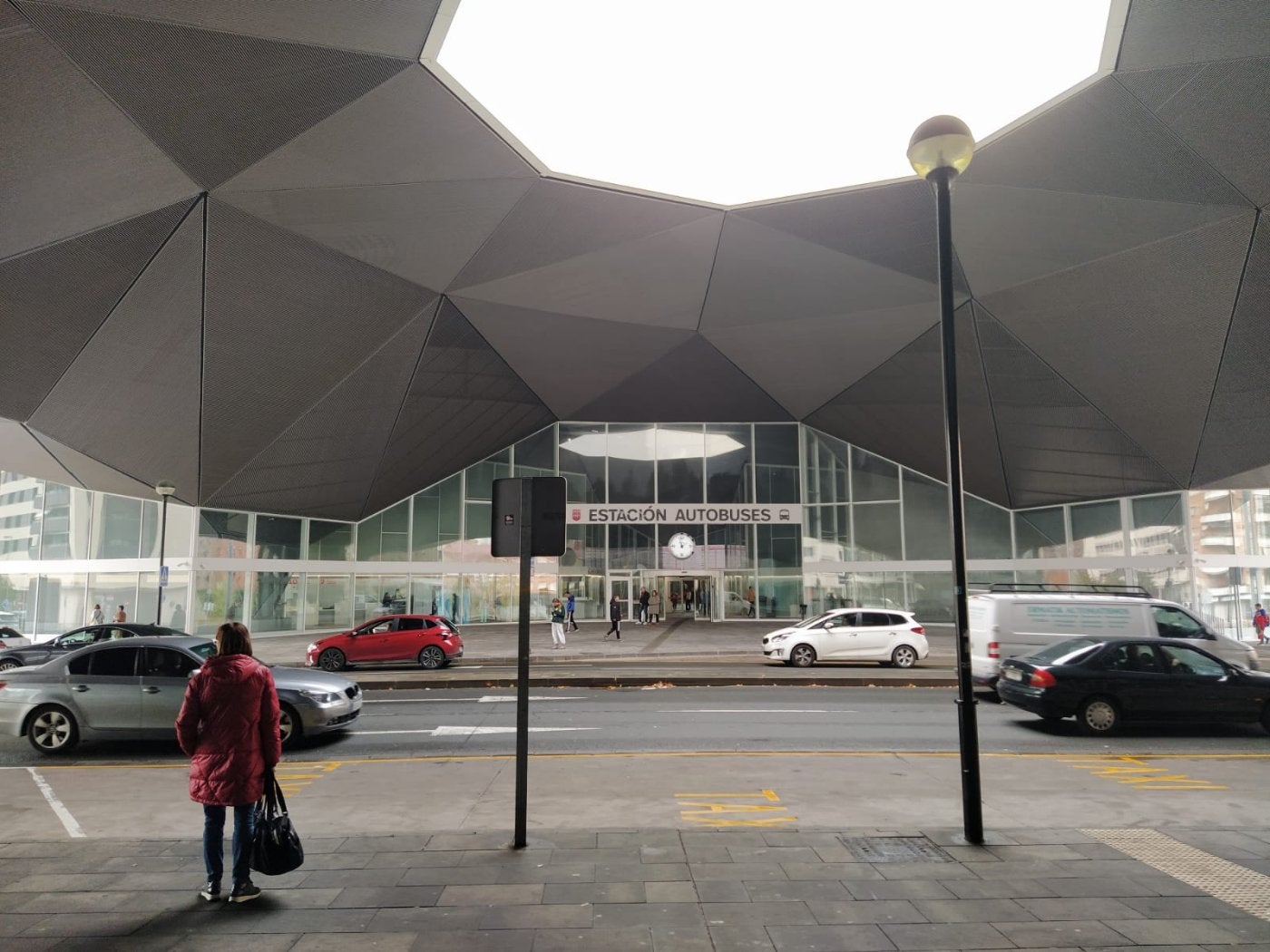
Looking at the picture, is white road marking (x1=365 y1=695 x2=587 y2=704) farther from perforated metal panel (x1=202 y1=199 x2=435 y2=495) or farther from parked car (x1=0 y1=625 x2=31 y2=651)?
parked car (x1=0 y1=625 x2=31 y2=651)

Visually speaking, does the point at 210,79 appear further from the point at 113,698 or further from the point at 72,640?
the point at 72,640

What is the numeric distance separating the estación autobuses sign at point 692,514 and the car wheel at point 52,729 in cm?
2619

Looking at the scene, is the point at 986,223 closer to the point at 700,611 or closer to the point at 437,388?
the point at 437,388

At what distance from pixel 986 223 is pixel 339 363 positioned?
56.2 ft

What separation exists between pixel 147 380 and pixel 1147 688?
21.8 metres

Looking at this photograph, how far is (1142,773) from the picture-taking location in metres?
9.05

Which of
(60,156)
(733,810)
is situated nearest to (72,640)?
(60,156)

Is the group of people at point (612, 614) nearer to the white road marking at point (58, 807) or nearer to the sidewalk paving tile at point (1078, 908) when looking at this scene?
the white road marking at point (58, 807)

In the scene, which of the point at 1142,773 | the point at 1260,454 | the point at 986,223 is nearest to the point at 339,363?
the point at 986,223

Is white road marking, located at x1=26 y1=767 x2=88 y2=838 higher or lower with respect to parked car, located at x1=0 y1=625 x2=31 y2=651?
lower

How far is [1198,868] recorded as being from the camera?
5676 millimetres

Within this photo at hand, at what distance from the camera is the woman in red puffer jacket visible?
5156mm

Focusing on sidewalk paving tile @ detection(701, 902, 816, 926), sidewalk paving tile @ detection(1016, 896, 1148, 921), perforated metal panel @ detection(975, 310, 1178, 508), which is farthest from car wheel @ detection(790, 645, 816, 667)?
sidewalk paving tile @ detection(701, 902, 816, 926)

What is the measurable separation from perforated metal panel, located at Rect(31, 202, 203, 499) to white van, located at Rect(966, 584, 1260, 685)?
1741 centimetres
